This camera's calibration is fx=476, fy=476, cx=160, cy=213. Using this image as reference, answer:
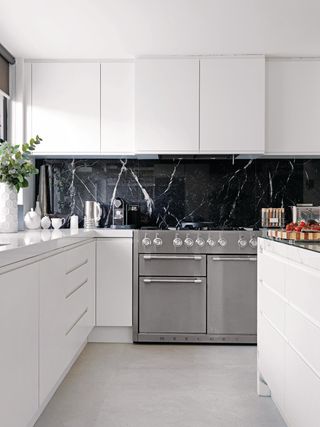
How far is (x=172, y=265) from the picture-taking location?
3732 millimetres

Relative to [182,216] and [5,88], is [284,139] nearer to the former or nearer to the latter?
[182,216]

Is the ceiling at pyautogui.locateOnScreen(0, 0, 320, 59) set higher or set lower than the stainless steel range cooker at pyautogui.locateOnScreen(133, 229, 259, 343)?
higher

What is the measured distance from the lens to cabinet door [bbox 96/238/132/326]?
376 cm

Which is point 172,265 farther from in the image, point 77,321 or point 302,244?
point 302,244

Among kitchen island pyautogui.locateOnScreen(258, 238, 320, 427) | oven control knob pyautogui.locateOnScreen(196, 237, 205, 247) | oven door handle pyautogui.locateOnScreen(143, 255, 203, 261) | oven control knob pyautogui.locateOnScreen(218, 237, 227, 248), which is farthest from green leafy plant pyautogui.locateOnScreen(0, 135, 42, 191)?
kitchen island pyautogui.locateOnScreen(258, 238, 320, 427)

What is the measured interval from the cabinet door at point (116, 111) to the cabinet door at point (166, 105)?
12cm

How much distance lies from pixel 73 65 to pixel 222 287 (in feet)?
7.17

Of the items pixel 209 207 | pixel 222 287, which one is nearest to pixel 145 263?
pixel 222 287

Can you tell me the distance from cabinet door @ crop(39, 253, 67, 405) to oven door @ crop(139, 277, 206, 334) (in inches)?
46.8

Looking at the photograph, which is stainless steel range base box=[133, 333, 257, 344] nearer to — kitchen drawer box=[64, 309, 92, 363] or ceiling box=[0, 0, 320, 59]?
kitchen drawer box=[64, 309, 92, 363]

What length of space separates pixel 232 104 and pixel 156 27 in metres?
0.92

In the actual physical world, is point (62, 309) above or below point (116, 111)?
below

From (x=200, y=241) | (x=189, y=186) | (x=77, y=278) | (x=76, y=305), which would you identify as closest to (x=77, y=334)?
(x=76, y=305)

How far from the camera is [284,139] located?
395 cm
